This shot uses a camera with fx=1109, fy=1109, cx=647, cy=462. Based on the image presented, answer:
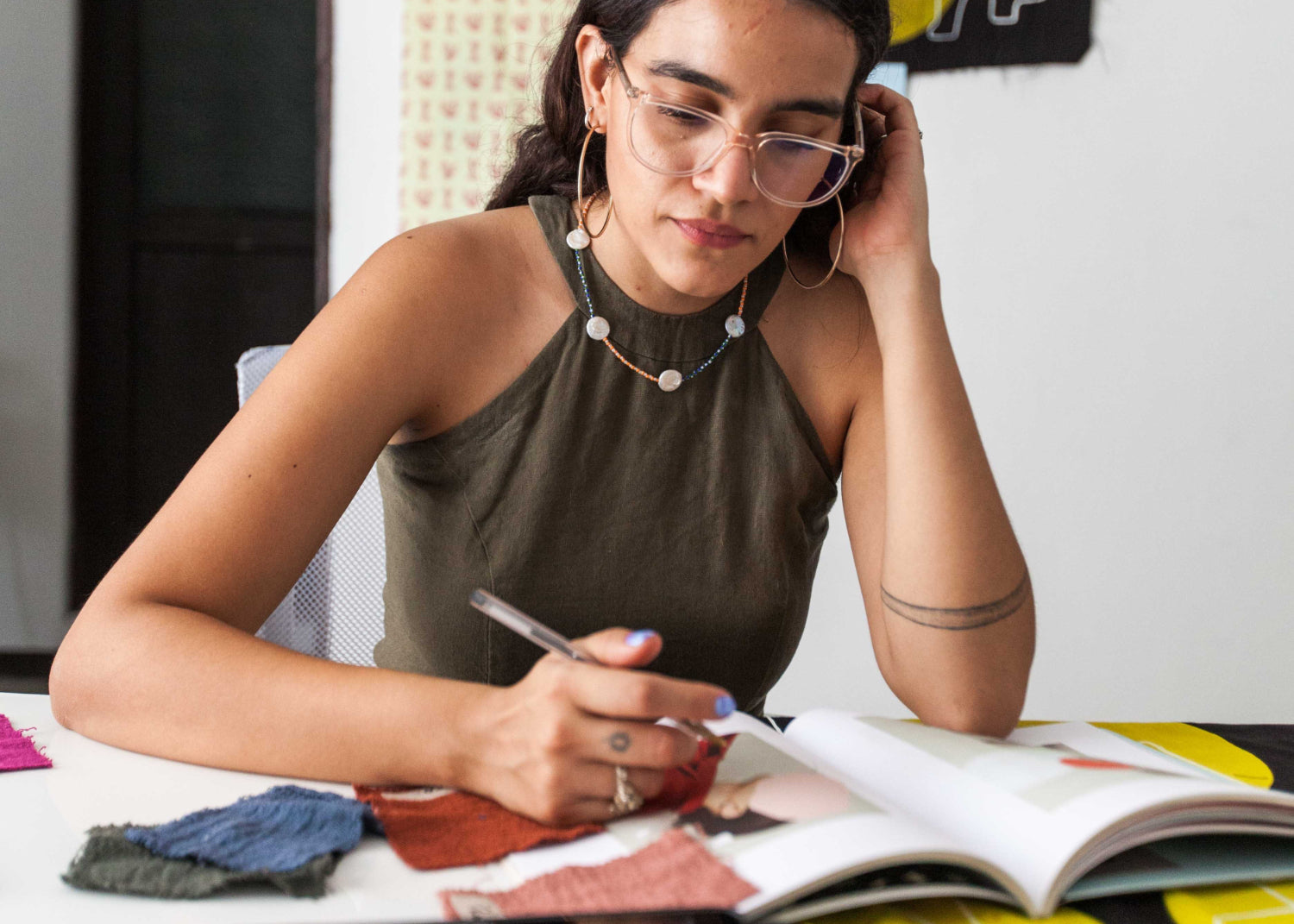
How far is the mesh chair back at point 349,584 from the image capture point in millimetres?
1329

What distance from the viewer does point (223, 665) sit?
76cm

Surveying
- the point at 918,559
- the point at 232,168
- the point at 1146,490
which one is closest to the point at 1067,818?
the point at 918,559

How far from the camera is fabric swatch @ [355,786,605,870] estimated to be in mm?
607

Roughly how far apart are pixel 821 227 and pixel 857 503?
0.32 metres

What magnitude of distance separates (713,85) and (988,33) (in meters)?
1.61

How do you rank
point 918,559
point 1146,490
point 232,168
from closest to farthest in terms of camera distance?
point 918,559
point 1146,490
point 232,168

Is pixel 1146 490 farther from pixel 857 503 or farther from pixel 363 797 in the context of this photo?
pixel 363 797

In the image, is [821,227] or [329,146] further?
[329,146]

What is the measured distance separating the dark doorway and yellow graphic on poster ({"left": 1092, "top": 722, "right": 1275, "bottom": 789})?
262 centimetres

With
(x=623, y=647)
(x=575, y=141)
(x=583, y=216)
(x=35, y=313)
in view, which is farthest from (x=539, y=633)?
(x=35, y=313)

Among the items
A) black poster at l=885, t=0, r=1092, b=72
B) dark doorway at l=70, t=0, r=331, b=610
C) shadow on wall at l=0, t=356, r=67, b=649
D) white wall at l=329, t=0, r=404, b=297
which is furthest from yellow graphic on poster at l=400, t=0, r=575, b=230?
shadow on wall at l=0, t=356, r=67, b=649

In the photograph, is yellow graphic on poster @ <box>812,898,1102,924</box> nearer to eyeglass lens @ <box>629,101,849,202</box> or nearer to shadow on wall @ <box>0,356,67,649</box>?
eyeglass lens @ <box>629,101,849,202</box>

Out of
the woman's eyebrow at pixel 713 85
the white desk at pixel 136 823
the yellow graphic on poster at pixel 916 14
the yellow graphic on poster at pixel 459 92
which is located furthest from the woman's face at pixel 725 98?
the yellow graphic on poster at pixel 459 92

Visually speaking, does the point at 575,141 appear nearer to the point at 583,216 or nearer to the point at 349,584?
the point at 583,216
